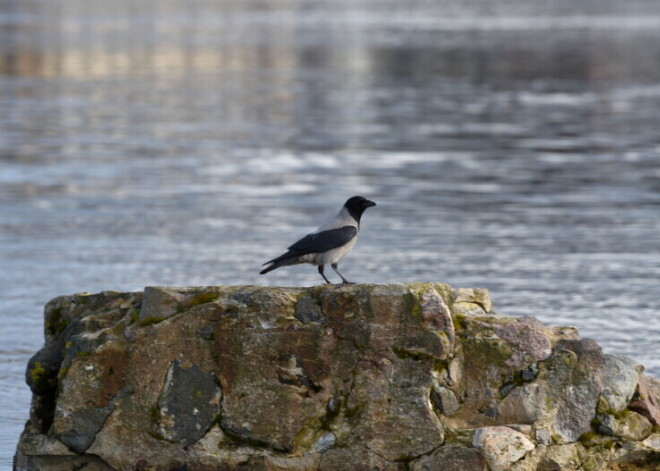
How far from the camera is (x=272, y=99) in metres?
42.5

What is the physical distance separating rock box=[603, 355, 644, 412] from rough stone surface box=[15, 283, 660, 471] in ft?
0.04

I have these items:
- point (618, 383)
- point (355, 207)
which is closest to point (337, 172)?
point (355, 207)

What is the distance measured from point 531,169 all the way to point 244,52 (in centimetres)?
3507

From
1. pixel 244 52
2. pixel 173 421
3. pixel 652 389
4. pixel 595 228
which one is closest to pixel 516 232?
pixel 595 228

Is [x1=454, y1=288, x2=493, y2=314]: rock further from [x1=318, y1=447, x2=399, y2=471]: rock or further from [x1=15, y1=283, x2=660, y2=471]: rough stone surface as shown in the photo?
[x1=318, y1=447, x2=399, y2=471]: rock

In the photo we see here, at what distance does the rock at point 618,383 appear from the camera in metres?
10.2

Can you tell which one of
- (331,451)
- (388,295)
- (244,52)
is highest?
(388,295)

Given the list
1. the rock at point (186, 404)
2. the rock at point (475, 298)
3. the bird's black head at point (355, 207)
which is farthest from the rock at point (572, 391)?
the rock at point (186, 404)

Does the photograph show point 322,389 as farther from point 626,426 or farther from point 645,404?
point 645,404

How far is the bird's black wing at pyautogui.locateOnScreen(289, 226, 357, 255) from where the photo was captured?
35.5 ft

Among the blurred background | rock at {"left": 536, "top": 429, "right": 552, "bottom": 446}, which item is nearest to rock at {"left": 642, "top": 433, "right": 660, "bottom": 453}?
rock at {"left": 536, "top": 429, "right": 552, "bottom": 446}

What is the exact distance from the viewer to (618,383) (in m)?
10.2

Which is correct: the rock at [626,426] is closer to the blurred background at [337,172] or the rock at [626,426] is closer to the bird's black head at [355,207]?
the bird's black head at [355,207]

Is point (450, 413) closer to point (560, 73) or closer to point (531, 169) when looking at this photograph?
point (531, 169)
